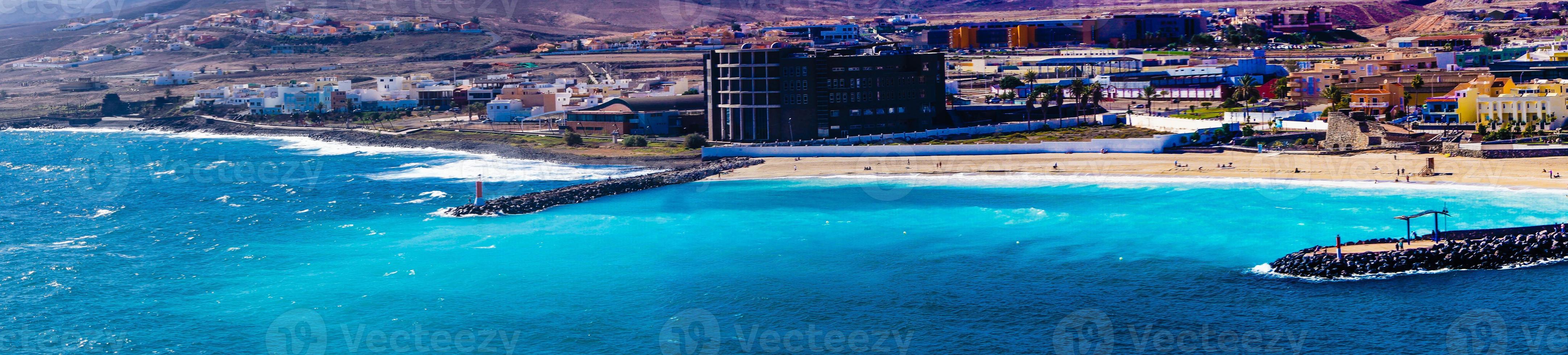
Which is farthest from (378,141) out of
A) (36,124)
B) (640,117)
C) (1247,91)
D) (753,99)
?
(1247,91)

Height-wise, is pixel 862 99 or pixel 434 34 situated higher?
pixel 434 34

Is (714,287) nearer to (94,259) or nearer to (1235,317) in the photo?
(1235,317)

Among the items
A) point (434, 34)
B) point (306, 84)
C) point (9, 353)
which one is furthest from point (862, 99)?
point (434, 34)

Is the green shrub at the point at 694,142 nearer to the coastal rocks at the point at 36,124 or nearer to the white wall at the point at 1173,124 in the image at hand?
the white wall at the point at 1173,124

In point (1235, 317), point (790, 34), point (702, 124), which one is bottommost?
point (1235, 317)

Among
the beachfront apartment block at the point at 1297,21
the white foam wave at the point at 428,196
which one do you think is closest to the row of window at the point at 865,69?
the white foam wave at the point at 428,196

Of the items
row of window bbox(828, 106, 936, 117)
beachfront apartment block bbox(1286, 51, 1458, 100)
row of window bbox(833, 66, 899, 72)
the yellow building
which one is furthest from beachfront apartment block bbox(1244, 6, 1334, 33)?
row of window bbox(833, 66, 899, 72)

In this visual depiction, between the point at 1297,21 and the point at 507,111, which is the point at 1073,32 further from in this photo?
the point at 507,111
